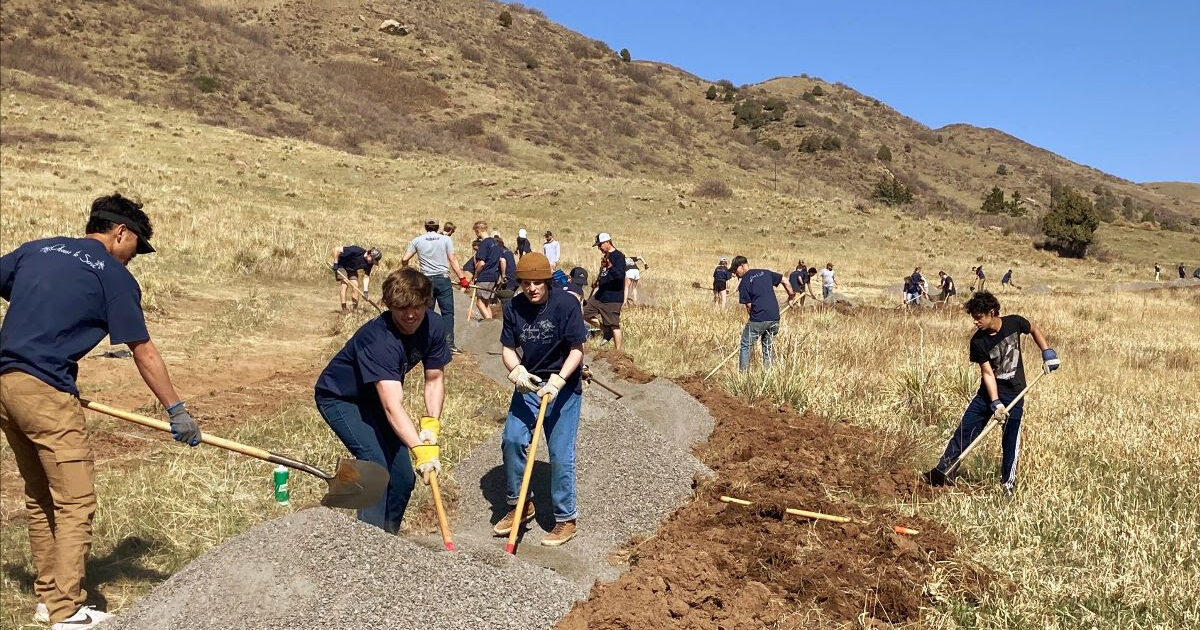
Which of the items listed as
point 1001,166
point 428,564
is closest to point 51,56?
point 428,564

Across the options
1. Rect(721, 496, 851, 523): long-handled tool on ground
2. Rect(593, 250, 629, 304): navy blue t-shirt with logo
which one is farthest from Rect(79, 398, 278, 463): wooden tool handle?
Rect(593, 250, 629, 304): navy blue t-shirt with logo

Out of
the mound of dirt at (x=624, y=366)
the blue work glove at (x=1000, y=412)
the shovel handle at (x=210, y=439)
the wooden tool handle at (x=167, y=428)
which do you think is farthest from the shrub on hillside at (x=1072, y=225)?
the wooden tool handle at (x=167, y=428)

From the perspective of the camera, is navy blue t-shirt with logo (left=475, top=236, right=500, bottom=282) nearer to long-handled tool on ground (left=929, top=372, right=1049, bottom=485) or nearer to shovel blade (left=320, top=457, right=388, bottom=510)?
long-handled tool on ground (left=929, top=372, right=1049, bottom=485)

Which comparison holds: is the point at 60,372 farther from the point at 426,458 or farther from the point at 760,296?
the point at 760,296

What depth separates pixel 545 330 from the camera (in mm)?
4902

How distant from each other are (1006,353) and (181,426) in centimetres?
549

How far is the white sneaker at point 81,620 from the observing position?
12.6 ft

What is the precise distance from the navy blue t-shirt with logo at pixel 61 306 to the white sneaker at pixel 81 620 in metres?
1.08

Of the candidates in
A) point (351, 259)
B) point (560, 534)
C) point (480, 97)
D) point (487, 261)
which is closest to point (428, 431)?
point (560, 534)

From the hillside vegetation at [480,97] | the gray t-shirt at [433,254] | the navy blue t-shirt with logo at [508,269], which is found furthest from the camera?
the hillside vegetation at [480,97]

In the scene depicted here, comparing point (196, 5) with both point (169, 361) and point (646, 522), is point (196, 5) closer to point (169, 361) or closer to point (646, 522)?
point (169, 361)

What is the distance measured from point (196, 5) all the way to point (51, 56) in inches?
647

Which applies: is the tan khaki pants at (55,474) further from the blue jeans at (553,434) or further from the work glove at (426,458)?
the blue jeans at (553,434)

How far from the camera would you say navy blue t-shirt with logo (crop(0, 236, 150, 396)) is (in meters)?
3.70
